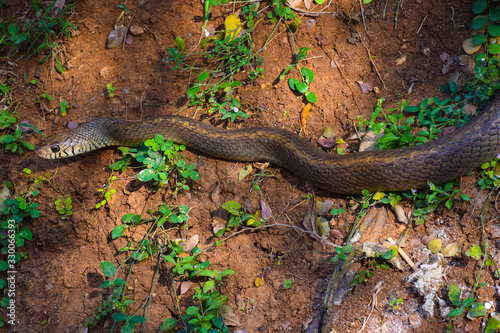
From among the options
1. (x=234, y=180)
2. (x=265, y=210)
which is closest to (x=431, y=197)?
(x=265, y=210)

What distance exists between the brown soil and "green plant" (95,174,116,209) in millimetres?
115

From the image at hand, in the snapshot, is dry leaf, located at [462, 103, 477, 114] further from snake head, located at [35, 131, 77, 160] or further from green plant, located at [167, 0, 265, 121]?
snake head, located at [35, 131, 77, 160]

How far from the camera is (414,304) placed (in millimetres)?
3275

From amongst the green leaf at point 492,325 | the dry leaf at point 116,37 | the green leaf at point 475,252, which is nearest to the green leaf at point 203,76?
the dry leaf at point 116,37

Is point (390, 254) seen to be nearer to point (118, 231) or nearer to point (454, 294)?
point (454, 294)

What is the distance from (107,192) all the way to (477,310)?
170 inches

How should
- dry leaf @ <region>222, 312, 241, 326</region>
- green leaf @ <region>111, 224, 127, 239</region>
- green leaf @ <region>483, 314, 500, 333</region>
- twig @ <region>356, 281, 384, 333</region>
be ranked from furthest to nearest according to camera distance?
1. green leaf @ <region>111, 224, 127, 239</region>
2. dry leaf @ <region>222, 312, 241, 326</region>
3. twig @ <region>356, 281, 384, 333</region>
4. green leaf @ <region>483, 314, 500, 333</region>

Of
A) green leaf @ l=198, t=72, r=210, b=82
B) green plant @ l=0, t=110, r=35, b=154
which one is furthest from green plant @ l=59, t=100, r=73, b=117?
green leaf @ l=198, t=72, r=210, b=82

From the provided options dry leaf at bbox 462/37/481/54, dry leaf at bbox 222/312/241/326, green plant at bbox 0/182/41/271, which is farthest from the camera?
green plant at bbox 0/182/41/271

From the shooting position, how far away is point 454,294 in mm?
3131

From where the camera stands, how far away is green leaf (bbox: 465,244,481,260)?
126 inches

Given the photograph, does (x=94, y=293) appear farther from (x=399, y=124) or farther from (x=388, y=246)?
(x=399, y=124)

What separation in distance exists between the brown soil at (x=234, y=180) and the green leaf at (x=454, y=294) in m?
0.09

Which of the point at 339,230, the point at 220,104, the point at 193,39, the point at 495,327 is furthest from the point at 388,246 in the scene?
the point at 193,39
